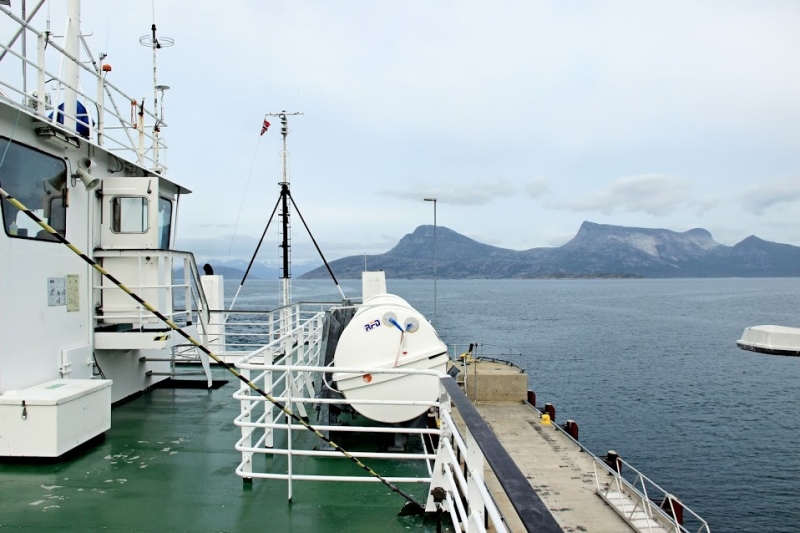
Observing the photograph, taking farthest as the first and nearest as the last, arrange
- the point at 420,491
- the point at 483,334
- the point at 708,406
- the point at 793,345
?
1. the point at 483,334
2. the point at 708,406
3. the point at 793,345
4. the point at 420,491

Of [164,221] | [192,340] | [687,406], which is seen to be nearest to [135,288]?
[164,221]

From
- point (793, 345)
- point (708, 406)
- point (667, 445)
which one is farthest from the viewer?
point (708, 406)

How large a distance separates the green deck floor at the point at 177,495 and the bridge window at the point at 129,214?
10.0ft

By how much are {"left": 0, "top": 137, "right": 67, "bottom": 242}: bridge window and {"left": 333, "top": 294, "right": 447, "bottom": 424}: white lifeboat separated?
4120 mm

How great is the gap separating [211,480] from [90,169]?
497cm

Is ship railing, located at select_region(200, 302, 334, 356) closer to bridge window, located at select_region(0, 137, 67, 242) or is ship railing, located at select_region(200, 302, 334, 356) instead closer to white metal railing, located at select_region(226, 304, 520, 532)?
white metal railing, located at select_region(226, 304, 520, 532)

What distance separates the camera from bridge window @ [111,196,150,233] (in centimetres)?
827

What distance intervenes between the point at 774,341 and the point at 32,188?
892 centimetres

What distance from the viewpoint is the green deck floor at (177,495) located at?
4621 millimetres

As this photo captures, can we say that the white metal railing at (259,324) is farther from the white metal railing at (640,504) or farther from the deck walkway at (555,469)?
the white metal railing at (640,504)

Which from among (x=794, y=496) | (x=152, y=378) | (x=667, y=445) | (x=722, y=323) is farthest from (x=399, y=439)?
(x=722, y=323)

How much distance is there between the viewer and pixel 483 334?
6056 cm

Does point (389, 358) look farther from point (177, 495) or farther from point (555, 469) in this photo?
point (555, 469)

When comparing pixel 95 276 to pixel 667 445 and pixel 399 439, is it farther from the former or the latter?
pixel 667 445
